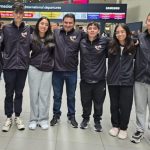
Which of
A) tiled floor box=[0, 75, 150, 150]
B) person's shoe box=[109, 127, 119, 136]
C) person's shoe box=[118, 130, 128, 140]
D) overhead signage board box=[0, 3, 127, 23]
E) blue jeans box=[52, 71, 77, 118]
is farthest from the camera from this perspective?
overhead signage board box=[0, 3, 127, 23]

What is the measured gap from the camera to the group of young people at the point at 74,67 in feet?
13.7

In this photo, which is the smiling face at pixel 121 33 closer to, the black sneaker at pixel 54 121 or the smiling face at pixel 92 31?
the smiling face at pixel 92 31

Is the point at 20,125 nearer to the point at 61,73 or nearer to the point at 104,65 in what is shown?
the point at 61,73

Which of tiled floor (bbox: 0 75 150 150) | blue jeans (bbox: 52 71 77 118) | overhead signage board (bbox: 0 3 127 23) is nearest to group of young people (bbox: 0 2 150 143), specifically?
blue jeans (bbox: 52 71 77 118)

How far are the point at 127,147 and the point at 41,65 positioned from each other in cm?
152

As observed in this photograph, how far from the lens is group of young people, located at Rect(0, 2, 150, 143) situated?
4.18 metres

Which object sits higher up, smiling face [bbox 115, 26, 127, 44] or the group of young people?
smiling face [bbox 115, 26, 127, 44]

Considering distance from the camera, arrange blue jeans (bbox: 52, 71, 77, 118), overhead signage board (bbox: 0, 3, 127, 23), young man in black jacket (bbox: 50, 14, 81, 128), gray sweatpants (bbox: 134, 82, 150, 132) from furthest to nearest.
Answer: overhead signage board (bbox: 0, 3, 127, 23) < blue jeans (bbox: 52, 71, 77, 118) < young man in black jacket (bbox: 50, 14, 81, 128) < gray sweatpants (bbox: 134, 82, 150, 132)

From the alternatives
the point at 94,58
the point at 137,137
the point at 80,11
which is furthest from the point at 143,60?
the point at 80,11

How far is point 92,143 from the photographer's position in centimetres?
408

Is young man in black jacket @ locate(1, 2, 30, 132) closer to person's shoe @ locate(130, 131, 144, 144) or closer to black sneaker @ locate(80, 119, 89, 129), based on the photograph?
black sneaker @ locate(80, 119, 89, 129)

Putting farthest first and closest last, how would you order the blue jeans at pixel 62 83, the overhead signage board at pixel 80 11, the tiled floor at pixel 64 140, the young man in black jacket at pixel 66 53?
the overhead signage board at pixel 80 11, the blue jeans at pixel 62 83, the young man in black jacket at pixel 66 53, the tiled floor at pixel 64 140

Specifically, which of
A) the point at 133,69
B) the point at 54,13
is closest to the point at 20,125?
the point at 133,69

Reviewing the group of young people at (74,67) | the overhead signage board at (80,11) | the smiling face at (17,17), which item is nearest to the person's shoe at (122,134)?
the group of young people at (74,67)
